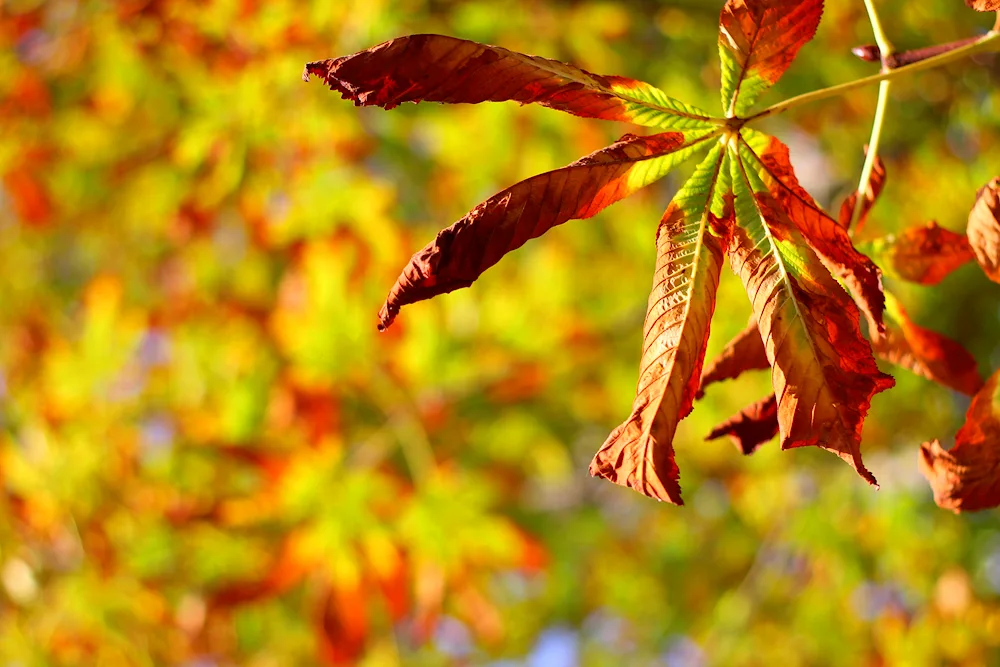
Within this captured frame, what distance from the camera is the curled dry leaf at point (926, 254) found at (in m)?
0.52

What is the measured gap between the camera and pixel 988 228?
0.46 m

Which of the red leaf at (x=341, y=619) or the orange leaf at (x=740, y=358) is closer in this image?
the orange leaf at (x=740, y=358)

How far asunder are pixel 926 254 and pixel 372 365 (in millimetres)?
1125

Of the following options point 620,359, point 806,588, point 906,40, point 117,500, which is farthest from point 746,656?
point 117,500

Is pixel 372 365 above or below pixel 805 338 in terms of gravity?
above

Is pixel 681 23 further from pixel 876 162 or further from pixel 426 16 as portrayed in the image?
pixel 876 162

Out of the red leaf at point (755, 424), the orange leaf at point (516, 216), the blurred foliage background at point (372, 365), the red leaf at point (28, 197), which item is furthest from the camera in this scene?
the red leaf at point (28, 197)

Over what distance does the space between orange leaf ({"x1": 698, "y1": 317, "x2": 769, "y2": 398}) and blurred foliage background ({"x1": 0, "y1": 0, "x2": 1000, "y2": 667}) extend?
0.73 meters

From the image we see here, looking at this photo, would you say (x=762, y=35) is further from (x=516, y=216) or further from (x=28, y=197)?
(x=28, y=197)

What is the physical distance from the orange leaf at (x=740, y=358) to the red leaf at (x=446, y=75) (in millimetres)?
175

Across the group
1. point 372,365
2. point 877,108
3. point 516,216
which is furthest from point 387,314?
point 372,365

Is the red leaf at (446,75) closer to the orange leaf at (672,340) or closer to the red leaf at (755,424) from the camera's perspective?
the orange leaf at (672,340)

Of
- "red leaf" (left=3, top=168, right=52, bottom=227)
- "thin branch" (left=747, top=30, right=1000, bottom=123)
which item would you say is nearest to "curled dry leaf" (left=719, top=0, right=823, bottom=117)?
"thin branch" (left=747, top=30, right=1000, bottom=123)

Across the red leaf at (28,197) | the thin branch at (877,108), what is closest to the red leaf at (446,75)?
the thin branch at (877,108)
